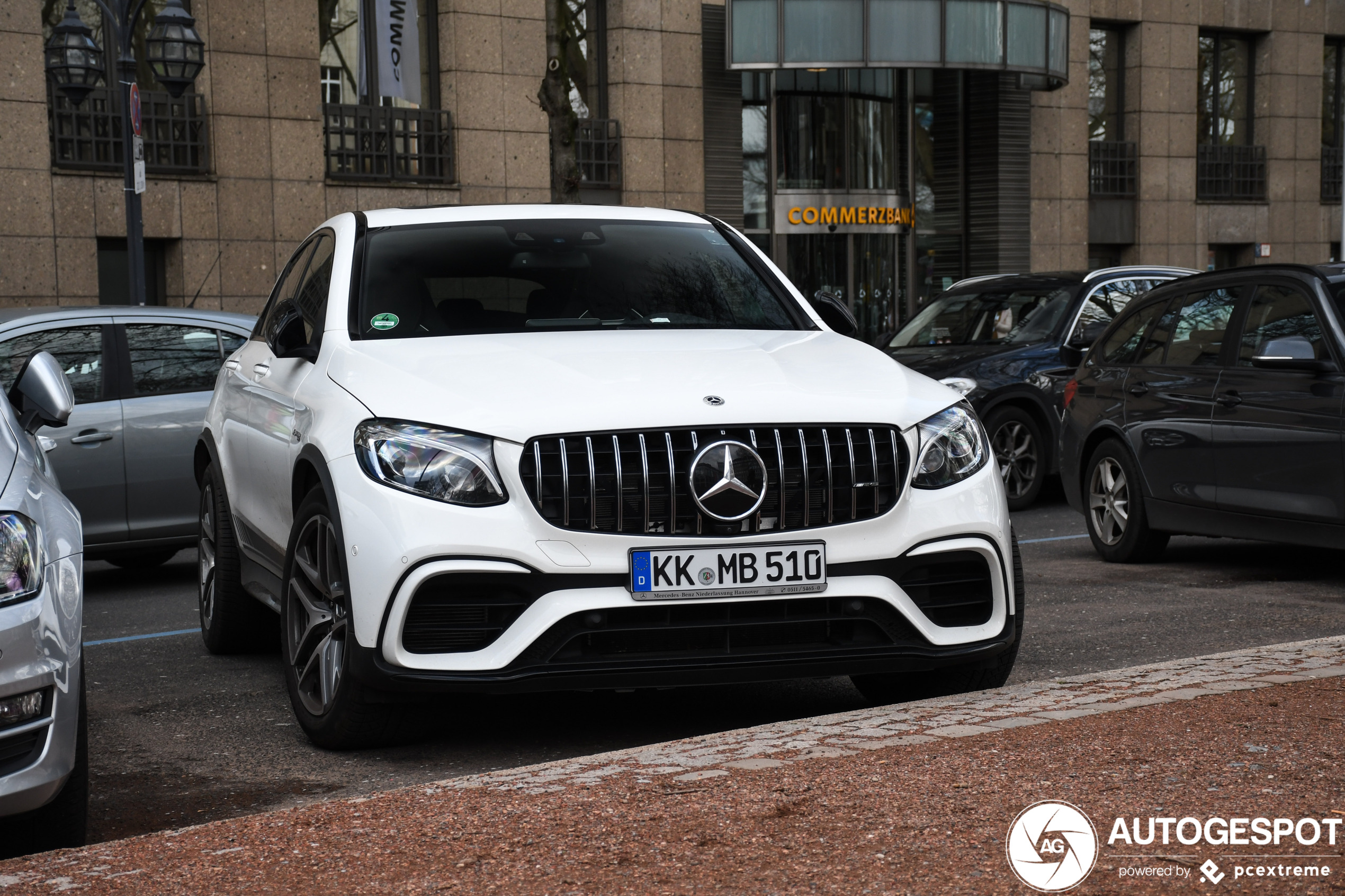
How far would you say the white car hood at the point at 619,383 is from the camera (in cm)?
495

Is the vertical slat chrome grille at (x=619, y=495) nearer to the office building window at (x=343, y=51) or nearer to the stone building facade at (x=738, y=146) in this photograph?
the stone building facade at (x=738, y=146)

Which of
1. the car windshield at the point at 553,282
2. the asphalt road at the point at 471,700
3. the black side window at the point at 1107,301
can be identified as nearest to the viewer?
the asphalt road at the point at 471,700

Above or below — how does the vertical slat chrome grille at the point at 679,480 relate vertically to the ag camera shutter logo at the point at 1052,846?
above

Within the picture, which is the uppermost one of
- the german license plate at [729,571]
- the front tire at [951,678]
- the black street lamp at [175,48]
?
the black street lamp at [175,48]

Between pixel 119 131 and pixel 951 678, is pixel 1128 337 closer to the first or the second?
pixel 951 678

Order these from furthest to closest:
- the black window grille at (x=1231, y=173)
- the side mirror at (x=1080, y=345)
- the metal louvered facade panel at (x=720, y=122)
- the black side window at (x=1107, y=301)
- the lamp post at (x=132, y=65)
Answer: the black window grille at (x=1231, y=173) < the metal louvered facade panel at (x=720, y=122) < the lamp post at (x=132, y=65) < the black side window at (x=1107, y=301) < the side mirror at (x=1080, y=345)

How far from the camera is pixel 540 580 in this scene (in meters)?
4.85

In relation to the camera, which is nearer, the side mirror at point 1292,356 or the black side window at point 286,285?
the black side window at point 286,285

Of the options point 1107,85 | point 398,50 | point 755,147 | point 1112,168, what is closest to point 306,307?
point 398,50

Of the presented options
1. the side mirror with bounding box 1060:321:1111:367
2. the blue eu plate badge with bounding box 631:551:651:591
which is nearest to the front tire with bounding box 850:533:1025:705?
the blue eu plate badge with bounding box 631:551:651:591

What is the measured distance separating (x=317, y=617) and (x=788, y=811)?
2089 mm

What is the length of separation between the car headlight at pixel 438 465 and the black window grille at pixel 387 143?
19.0 meters

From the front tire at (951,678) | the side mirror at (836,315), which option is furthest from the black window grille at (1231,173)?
the front tire at (951,678)

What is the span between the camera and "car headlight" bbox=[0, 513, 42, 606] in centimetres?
399
